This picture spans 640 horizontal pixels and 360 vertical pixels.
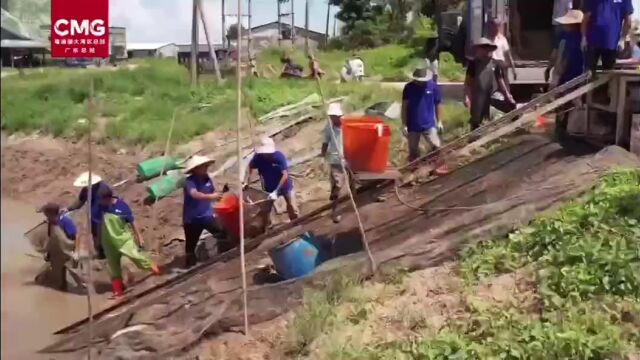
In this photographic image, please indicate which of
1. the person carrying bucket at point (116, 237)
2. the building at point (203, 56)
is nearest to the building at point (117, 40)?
the person carrying bucket at point (116, 237)

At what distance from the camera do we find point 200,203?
28.0 feet

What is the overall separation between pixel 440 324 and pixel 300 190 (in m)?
6.08

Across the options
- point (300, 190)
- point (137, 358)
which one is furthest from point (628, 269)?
point (300, 190)

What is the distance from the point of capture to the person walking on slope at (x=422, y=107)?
29.5 ft

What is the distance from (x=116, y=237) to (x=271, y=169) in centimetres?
168

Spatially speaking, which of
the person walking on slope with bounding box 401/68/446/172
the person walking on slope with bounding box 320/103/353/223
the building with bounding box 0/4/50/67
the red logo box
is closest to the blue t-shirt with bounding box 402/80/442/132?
the person walking on slope with bounding box 401/68/446/172

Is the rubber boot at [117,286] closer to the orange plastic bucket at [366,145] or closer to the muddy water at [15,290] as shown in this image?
the orange plastic bucket at [366,145]

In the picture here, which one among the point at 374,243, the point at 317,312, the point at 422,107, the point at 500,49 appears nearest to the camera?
the point at 317,312

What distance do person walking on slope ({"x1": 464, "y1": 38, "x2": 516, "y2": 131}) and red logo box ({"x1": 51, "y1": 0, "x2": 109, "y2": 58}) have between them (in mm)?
6186

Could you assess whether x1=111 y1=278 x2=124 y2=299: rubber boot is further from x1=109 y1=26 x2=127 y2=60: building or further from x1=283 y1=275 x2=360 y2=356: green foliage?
x1=283 y1=275 x2=360 y2=356: green foliage

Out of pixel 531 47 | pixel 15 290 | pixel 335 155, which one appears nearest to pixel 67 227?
pixel 335 155

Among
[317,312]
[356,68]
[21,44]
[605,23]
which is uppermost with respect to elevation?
[605,23]

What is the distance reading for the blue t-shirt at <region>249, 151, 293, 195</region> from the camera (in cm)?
865

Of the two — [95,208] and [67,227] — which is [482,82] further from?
[67,227]
